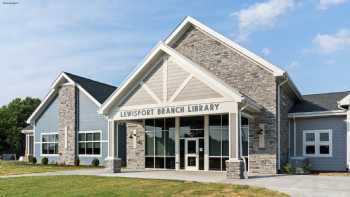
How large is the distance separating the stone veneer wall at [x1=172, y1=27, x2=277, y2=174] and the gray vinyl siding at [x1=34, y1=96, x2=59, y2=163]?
14829mm

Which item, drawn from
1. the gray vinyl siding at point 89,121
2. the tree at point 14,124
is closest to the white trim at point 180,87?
the gray vinyl siding at point 89,121

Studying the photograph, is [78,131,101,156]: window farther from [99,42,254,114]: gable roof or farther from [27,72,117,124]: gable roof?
[99,42,254,114]: gable roof

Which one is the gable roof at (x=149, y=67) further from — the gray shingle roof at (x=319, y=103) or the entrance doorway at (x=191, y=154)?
the gray shingle roof at (x=319, y=103)

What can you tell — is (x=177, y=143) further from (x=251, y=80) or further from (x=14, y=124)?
(x=14, y=124)

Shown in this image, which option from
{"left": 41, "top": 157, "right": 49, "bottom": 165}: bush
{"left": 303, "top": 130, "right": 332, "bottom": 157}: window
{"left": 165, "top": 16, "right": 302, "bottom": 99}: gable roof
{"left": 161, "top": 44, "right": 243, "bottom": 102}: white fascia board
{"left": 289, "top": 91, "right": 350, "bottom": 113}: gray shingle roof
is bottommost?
{"left": 41, "top": 157, "right": 49, "bottom": 165}: bush

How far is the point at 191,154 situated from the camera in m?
21.5

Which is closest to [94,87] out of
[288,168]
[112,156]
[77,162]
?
[77,162]

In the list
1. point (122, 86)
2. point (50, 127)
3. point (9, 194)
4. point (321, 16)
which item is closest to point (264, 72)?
point (321, 16)

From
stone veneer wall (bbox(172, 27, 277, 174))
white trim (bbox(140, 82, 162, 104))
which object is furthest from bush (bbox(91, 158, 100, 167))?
stone veneer wall (bbox(172, 27, 277, 174))

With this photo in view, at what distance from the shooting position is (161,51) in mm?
19453

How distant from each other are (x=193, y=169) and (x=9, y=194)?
10.5m

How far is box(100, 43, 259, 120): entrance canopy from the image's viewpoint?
17.5m

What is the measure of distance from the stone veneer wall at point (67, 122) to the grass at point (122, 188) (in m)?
13.9

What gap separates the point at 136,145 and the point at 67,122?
9584mm
